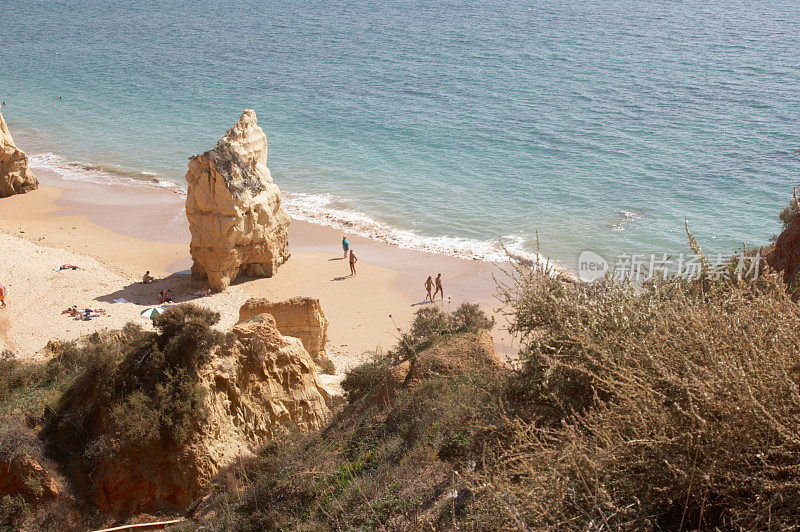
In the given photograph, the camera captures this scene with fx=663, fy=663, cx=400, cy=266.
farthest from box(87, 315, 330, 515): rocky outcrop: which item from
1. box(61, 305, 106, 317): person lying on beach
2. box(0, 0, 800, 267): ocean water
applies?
box(0, 0, 800, 267): ocean water

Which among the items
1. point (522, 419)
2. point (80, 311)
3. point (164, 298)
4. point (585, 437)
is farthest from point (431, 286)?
point (585, 437)

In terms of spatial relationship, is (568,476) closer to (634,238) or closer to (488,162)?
(634,238)

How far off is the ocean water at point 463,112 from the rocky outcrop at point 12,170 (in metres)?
3.91

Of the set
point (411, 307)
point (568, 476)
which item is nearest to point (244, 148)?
point (411, 307)

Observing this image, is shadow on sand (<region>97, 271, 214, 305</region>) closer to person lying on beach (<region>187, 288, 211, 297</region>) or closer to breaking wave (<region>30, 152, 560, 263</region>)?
person lying on beach (<region>187, 288, 211, 297</region>)

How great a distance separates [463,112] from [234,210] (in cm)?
2435

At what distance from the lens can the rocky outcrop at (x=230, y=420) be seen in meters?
9.34

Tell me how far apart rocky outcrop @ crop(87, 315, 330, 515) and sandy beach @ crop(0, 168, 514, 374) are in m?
4.76

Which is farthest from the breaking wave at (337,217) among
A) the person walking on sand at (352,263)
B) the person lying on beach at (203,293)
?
the person lying on beach at (203,293)

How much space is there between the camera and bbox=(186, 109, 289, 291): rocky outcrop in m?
20.3

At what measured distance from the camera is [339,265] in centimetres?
2350

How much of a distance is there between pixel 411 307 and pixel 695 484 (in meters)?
16.2
